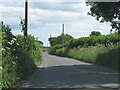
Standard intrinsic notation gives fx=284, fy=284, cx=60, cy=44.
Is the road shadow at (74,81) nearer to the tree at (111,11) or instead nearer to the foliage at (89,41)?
the tree at (111,11)

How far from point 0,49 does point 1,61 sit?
0.44m

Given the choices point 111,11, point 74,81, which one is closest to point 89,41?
point 111,11

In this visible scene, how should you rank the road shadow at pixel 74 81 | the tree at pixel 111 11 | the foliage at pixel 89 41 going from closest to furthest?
the road shadow at pixel 74 81, the tree at pixel 111 11, the foliage at pixel 89 41

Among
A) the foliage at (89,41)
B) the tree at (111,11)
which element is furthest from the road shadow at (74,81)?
the foliage at (89,41)

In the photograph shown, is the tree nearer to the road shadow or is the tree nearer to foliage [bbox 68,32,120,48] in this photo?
the road shadow

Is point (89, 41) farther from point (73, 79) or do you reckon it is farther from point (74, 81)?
point (74, 81)

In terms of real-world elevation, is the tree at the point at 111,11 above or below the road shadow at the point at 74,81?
above

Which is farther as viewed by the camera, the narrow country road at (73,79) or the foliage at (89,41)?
the foliage at (89,41)

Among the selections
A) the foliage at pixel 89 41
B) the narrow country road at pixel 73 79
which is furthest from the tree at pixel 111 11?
the foliage at pixel 89 41

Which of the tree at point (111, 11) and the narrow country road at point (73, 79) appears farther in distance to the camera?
the tree at point (111, 11)

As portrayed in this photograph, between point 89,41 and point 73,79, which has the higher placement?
point 89,41

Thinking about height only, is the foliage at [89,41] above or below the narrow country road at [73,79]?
above

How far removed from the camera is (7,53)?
1183cm

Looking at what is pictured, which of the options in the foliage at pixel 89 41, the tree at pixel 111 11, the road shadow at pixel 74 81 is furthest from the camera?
the foliage at pixel 89 41
